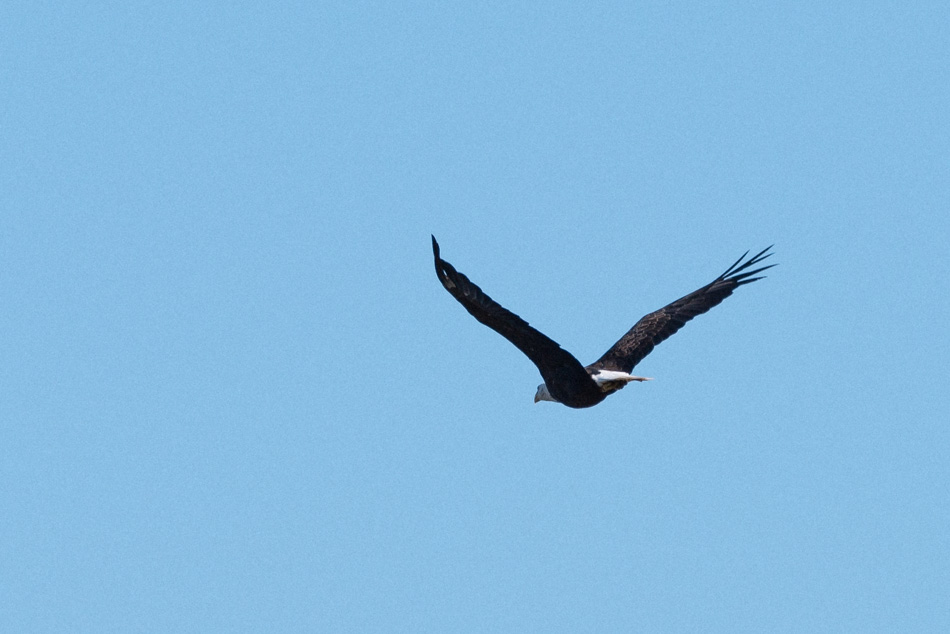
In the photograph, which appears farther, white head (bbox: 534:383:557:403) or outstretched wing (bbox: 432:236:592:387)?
white head (bbox: 534:383:557:403)

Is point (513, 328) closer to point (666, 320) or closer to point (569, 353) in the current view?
point (569, 353)

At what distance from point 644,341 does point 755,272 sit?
2.74 meters

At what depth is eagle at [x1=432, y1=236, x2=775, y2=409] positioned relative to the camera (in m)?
18.5

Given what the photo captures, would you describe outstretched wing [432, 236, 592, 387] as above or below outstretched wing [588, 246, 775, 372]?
below

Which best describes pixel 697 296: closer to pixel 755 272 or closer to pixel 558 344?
pixel 755 272

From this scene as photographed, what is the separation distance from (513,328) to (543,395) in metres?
2.52

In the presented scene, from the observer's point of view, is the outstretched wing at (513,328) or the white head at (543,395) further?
the white head at (543,395)

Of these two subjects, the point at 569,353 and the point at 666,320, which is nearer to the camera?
the point at 569,353

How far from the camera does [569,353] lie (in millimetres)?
20094

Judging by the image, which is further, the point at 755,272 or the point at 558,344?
the point at 755,272

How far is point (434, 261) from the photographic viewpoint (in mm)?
18047

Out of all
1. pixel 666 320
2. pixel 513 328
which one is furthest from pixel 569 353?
pixel 666 320

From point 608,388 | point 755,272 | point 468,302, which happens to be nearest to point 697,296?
point 755,272

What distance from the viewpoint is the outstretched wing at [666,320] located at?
23281mm
